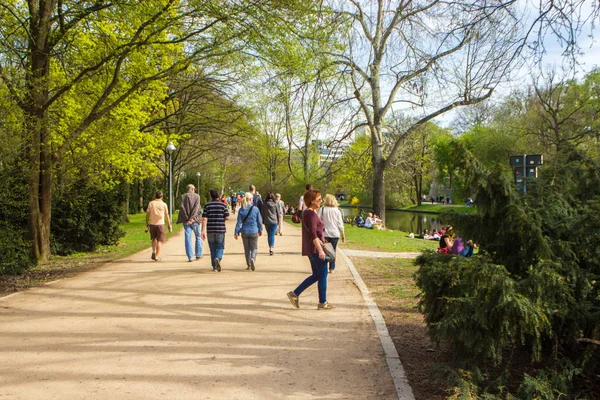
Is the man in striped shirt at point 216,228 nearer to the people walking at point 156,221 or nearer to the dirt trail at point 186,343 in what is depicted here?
the dirt trail at point 186,343

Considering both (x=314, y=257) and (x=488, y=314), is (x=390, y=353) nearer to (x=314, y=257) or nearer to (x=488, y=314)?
(x=488, y=314)

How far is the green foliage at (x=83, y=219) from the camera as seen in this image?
50.5ft

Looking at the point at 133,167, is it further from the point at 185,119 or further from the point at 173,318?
the point at 173,318

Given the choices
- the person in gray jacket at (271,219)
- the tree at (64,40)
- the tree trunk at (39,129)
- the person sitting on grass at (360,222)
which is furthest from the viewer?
the person sitting on grass at (360,222)

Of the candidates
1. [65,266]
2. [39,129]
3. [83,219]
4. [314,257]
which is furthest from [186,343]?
[83,219]

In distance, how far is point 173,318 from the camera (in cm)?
709

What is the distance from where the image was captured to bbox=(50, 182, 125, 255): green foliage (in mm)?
15391

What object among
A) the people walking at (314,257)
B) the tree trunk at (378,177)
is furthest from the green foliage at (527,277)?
the tree trunk at (378,177)

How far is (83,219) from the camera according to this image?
1567cm

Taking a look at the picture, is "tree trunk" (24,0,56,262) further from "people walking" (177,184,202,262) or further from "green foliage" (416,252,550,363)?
"green foliage" (416,252,550,363)

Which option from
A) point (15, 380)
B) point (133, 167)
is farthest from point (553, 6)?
point (133, 167)

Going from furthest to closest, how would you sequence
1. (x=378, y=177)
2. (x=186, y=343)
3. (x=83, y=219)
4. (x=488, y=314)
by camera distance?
(x=378, y=177), (x=83, y=219), (x=186, y=343), (x=488, y=314)

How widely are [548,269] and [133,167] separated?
1970cm

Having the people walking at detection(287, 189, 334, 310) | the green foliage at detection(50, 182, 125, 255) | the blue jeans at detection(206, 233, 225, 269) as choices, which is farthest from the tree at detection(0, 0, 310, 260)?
the people walking at detection(287, 189, 334, 310)
